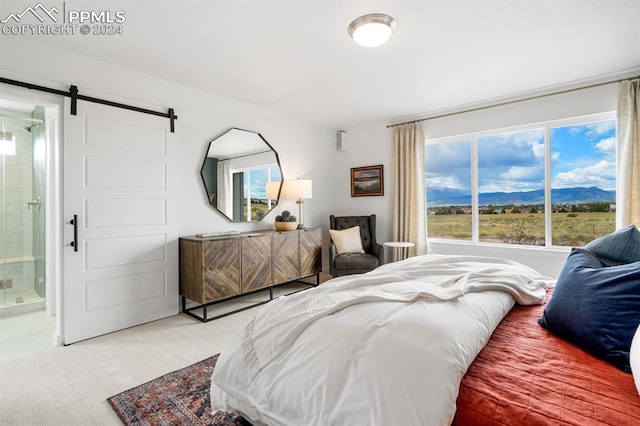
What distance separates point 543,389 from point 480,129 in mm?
3842

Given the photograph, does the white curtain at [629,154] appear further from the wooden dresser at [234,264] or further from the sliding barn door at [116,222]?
the sliding barn door at [116,222]

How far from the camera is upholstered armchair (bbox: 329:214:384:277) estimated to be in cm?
411

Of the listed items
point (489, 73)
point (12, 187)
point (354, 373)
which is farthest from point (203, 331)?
Answer: point (489, 73)

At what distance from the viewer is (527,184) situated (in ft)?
12.8

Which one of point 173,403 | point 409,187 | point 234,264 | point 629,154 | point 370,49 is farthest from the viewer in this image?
point 409,187

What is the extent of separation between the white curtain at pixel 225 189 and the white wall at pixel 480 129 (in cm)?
219

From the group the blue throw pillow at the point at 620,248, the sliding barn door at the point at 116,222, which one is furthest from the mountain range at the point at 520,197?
the sliding barn door at the point at 116,222

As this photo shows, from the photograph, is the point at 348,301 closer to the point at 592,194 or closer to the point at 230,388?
the point at 230,388

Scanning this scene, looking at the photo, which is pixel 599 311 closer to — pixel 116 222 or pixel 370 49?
pixel 370 49

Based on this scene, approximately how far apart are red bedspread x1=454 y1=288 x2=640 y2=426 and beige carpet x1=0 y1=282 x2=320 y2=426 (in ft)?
6.16

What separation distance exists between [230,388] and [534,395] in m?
1.15

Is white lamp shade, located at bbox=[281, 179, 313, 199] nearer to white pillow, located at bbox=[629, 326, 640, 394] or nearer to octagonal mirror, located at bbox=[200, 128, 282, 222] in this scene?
octagonal mirror, located at bbox=[200, 128, 282, 222]

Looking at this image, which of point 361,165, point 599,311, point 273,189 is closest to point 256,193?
point 273,189

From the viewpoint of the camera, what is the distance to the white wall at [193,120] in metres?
2.54
